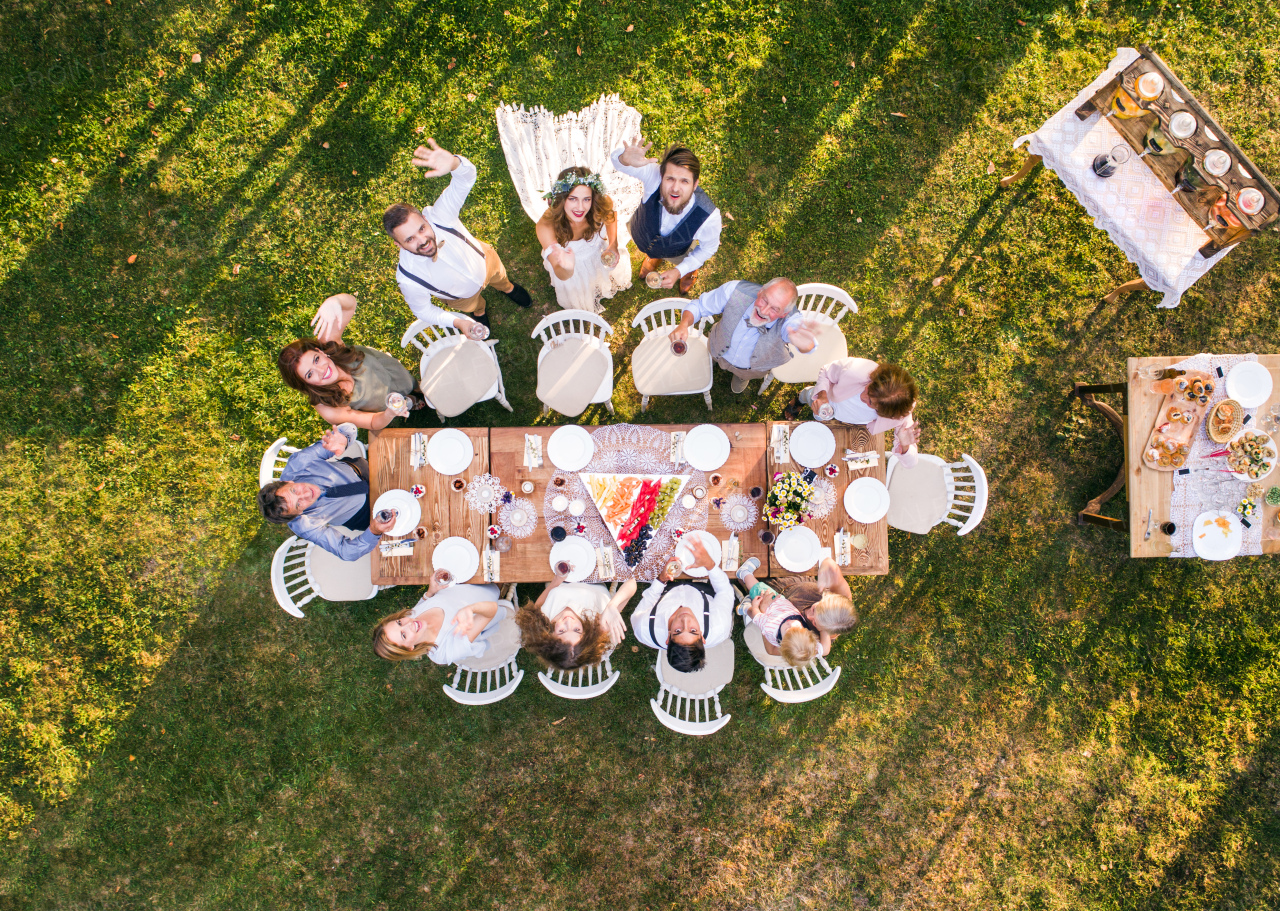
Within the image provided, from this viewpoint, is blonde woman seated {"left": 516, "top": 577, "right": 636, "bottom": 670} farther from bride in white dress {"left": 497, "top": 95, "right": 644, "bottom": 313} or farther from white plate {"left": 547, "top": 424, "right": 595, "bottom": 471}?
bride in white dress {"left": 497, "top": 95, "right": 644, "bottom": 313}

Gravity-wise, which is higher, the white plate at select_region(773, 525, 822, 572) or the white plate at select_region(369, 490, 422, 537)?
the white plate at select_region(773, 525, 822, 572)

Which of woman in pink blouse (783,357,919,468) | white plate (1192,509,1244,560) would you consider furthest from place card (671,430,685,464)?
white plate (1192,509,1244,560)

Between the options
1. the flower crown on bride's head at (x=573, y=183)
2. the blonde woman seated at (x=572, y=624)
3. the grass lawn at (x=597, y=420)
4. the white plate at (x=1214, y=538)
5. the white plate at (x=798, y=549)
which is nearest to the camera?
the blonde woman seated at (x=572, y=624)

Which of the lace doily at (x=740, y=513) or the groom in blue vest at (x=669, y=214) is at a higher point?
the groom in blue vest at (x=669, y=214)

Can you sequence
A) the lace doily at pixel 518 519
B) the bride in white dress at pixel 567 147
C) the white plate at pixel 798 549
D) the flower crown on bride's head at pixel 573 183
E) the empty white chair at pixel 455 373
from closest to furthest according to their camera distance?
the flower crown on bride's head at pixel 573 183 → the white plate at pixel 798 549 → the lace doily at pixel 518 519 → the empty white chair at pixel 455 373 → the bride in white dress at pixel 567 147

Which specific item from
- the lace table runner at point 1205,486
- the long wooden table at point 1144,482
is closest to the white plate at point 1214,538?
the lace table runner at point 1205,486

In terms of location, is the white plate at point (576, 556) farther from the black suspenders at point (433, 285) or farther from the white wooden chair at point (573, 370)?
the black suspenders at point (433, 285)
